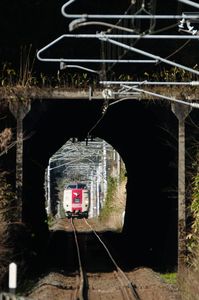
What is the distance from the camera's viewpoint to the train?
65125 mm

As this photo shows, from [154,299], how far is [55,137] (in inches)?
648

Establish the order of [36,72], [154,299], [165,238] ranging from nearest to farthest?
1. [154,299]
2. [36,72]
3. [165,238]

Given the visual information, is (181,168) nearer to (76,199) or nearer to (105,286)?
(105,286)

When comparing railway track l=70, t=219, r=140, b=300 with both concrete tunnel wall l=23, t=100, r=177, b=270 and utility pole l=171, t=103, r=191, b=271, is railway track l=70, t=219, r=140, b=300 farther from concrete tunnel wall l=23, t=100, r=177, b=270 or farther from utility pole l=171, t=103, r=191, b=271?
concrete tunnel wall l=23, t=100, r=177, b=270

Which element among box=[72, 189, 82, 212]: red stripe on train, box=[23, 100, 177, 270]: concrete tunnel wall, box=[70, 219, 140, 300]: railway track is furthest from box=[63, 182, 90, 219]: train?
box=[70, 219, 140, 300]: railway track

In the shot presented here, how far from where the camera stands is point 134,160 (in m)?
32.7

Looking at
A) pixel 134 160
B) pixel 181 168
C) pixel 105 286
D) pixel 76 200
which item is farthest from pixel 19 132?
pixel 76 200

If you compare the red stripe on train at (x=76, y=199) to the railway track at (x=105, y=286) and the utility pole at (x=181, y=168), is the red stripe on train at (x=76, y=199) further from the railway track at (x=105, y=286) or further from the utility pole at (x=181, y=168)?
the utility pole at (x=181, y=168)

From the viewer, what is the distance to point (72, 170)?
3543 inches

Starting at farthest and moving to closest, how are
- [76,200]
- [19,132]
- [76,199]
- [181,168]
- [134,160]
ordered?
[76,200]
[76,199]
[134,160]
[181,168]
[19,132]

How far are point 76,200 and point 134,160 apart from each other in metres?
32.9

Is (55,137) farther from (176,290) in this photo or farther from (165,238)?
(176,290)

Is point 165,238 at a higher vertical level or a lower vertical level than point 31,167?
lower

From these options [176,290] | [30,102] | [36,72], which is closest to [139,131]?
[36,72]
